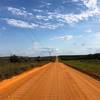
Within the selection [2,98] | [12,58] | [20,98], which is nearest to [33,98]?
[20,98]

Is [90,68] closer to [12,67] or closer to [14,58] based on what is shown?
[12,67]

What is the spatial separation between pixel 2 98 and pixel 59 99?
2.55 meters

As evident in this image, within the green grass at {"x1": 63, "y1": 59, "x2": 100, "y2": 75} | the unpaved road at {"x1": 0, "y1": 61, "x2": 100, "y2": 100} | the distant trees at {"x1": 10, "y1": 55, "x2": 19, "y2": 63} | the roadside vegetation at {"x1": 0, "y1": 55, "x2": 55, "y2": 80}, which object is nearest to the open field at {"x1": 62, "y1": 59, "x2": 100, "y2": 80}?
the green grass at {"x1": 63, "y1": 59, "x2": 100, "y2": 75}

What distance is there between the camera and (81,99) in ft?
39.9

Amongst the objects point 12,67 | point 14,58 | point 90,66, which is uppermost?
point 14,58

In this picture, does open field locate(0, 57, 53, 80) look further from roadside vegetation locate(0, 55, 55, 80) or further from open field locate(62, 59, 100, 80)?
open field locate(62, 59, 100, 80)

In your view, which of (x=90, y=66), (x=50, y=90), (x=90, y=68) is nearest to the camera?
(x=50, y=90)

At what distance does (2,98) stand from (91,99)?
12.9 ft

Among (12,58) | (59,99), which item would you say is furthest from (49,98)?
(12,58)

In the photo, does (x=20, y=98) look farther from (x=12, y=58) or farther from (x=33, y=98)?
(x=12, y=58)

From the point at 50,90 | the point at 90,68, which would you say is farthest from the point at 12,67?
the point at 50,90

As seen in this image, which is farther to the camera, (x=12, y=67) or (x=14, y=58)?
(x=14, y=58)

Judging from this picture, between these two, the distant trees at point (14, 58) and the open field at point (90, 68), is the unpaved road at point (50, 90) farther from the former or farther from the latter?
the distant trees at point (14, 58)

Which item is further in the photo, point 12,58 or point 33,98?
point 12,58
